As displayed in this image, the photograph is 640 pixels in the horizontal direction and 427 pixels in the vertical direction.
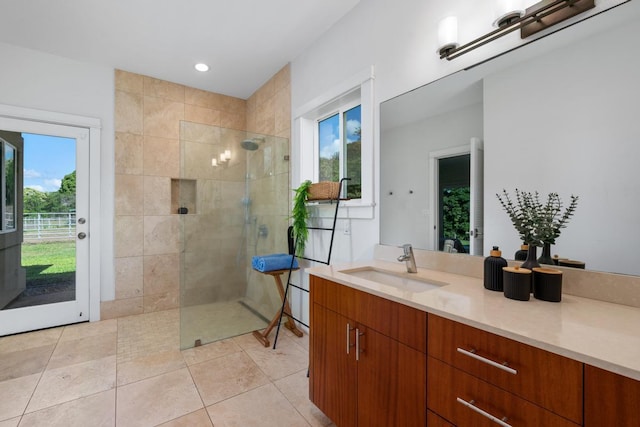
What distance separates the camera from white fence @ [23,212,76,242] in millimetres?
2766

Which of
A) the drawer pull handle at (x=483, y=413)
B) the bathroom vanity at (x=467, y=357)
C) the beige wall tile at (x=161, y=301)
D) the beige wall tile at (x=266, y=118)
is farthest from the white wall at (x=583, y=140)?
the beige wall tile at (x=161, y=301)

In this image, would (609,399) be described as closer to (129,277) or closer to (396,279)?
(396,279)

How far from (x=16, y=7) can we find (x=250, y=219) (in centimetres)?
239

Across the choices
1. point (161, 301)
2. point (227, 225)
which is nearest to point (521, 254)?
point (227, 225)

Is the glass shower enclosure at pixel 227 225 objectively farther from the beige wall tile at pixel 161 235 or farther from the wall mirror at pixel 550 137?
the wall mirror at pixel 550 137

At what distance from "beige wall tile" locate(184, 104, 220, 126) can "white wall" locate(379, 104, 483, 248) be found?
2.58m

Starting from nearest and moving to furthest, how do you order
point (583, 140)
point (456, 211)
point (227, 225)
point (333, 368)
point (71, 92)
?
1. point (583, 140)
2. point (333, 368)
3. point (456, 211)
4. point (227, 225)
5. point (71, 92)

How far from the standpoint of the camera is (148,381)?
6.37 ft

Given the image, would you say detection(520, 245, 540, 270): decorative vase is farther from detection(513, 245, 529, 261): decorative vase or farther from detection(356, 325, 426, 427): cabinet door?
detection(356, 325, 426, 427): cabinet door

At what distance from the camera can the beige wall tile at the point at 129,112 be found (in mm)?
3129

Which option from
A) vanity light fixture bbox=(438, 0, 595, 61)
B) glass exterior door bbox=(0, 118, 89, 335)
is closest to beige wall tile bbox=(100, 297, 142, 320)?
glass exterior door bbox=(0, 118, 89, 335)

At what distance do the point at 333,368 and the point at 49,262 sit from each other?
312 centimetres

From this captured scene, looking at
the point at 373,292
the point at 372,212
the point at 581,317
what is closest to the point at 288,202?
the point at 372,212

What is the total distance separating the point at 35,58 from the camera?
2.76 m
